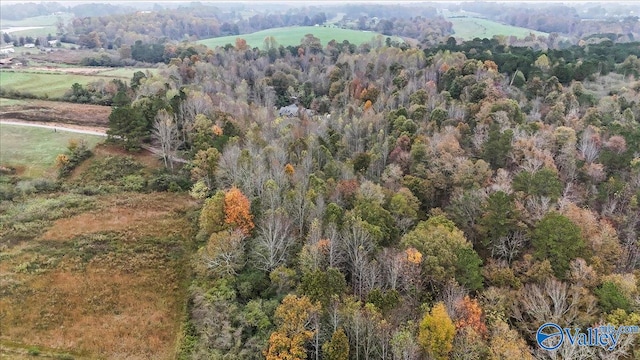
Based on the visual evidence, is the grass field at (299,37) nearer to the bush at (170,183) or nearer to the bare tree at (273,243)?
the bush at (170,183)

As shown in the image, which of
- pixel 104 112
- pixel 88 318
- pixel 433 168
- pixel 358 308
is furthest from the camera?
pixel 104 112

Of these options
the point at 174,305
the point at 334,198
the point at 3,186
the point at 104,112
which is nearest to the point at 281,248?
the point at 334,198

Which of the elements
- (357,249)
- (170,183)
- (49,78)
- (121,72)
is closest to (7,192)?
(170,183)

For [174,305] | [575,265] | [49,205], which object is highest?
[575,265]

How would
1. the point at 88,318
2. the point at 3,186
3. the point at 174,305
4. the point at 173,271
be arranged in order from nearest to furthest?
the point at 88,318
the point at 174,305
the point at 173,271
the point at 3,186

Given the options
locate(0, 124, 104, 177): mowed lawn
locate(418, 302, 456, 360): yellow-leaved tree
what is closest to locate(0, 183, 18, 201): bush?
locate(0, 124, 104, 177): mowed lawn

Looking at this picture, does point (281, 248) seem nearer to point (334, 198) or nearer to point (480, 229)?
point (334, 198)

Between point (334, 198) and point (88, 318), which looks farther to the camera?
point (334, 198)
